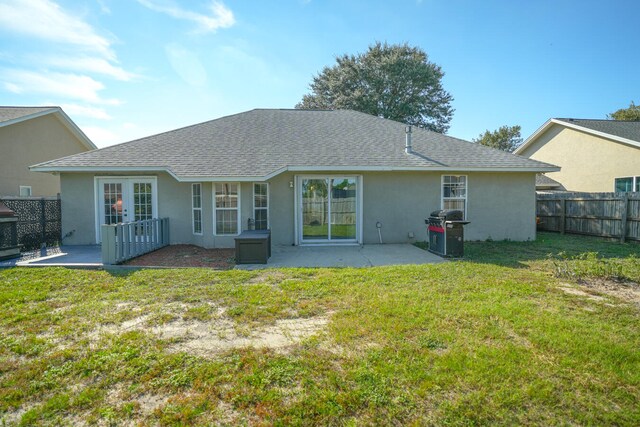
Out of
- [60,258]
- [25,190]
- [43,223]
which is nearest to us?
[60,258]

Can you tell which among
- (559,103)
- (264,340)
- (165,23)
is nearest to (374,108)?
(559,103)

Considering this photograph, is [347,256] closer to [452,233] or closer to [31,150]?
[452,233]

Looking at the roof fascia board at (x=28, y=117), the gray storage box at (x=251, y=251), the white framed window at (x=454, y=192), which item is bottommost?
the gray storage box at (x=251, y=251)

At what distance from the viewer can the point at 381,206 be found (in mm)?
10609

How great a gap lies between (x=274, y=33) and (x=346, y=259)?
7.11 meters

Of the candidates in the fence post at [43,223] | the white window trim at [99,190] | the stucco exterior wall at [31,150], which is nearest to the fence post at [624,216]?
the white window trim at [99,190]

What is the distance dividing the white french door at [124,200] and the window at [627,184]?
2007 centimetres

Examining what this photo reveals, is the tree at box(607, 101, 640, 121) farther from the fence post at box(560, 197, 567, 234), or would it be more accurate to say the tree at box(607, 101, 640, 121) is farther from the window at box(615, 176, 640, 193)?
the fence post at box(560, 197, 567, 234)

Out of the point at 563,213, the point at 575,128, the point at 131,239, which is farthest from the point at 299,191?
the point at 575,128

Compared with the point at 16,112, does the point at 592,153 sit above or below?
below

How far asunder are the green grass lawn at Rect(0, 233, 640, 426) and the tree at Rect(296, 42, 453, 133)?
2535 centimetres

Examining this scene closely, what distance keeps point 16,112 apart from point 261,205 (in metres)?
13.4

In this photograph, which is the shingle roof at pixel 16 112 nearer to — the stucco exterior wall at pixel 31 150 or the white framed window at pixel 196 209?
the stucco exterior wall at pixel 31 150

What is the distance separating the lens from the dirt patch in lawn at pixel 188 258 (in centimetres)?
756
